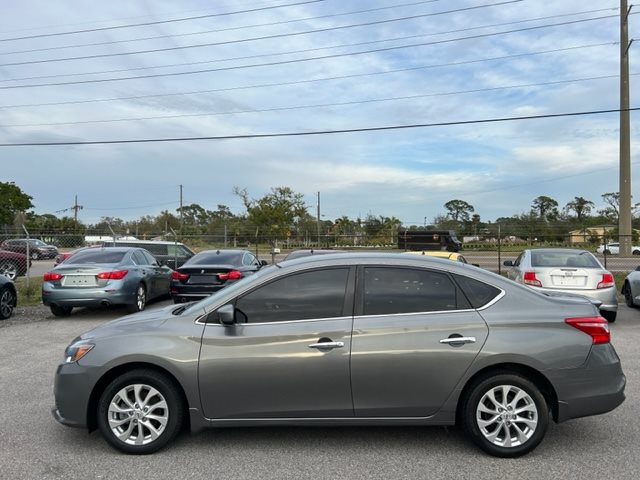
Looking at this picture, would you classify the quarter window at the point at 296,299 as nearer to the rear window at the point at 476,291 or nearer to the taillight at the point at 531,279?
the rear window at the point at 476,291

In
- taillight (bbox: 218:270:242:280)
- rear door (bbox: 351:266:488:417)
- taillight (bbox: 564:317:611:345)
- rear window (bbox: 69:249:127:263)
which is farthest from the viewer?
taillight (bbox: 218:270:242:280)

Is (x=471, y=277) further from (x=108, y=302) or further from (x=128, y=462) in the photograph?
(x=108, y=302)

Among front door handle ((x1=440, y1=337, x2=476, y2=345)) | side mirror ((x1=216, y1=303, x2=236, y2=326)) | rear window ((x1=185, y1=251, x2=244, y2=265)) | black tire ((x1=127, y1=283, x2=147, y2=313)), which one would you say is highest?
rear window ((x1=185, y1=251, x2=244, y2=265))

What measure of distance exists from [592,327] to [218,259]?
29.5 ft

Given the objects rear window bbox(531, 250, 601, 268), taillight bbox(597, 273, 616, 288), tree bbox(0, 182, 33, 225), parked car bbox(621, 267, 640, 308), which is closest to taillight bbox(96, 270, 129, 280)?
rear window bbox(531, 250, 601, 268)

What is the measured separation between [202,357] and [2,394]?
304 centimetres

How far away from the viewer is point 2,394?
545 cm

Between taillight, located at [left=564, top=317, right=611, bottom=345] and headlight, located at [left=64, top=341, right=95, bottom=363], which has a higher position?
taillight, located at [left=564, top=317, right=611, bottom=345]

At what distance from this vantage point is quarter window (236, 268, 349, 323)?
4.02 meters

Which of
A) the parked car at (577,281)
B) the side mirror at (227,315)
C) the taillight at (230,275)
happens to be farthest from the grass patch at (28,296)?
the parked car at (577,281)

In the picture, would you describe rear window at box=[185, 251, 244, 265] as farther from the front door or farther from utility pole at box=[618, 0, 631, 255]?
utility pole at box=[618, 0, 631, 255]

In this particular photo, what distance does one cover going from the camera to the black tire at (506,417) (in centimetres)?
385

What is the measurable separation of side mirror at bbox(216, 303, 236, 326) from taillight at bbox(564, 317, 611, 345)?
2.60 m

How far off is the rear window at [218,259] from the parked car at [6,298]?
11.8 feet
